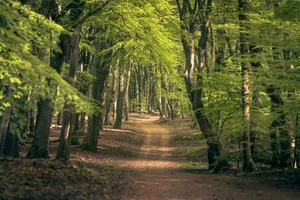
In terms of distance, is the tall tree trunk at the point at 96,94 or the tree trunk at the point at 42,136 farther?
the tall tree trunk at the point at 96,94

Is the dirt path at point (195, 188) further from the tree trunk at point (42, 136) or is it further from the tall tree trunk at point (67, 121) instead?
the tree trunk at point (42, 136)

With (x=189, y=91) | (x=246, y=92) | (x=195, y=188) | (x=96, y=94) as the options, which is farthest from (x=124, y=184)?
(x=96, y=94)

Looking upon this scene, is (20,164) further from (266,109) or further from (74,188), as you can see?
(266,109)

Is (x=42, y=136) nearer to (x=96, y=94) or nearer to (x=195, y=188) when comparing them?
(x=195, y=188)

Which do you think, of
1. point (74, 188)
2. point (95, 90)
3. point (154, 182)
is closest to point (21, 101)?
point (74, 188)

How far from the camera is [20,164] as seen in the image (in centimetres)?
1288

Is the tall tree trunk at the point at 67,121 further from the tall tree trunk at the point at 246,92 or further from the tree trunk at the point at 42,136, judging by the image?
the tall tree trunk at the point at 246,92

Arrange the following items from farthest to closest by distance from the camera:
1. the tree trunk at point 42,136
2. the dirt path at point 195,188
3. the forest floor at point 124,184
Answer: the tree trunk at point 42,136 → the dirt path at point 195,188 → the forest floor at point 124,184

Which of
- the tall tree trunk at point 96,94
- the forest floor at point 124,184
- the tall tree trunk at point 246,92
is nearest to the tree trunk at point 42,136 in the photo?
the forest floor at point 124,184

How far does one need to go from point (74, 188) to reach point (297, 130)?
775cm

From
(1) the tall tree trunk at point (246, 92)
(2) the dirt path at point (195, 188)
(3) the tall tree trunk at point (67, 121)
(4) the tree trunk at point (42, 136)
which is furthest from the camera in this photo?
(4) the tree trunk at point (42, 136)

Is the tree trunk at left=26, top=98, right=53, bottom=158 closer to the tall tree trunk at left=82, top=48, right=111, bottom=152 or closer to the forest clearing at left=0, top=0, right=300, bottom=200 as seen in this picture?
the forest clearing at left=0, top=0, right=300, bottom=200

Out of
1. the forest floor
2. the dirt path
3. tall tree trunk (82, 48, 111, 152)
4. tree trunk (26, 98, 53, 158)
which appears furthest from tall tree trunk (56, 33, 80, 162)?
tall tree trunk (82, 48, 111, 152)

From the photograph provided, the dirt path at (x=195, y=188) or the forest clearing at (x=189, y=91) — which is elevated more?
the forest clearing at (x=189, y=91)
